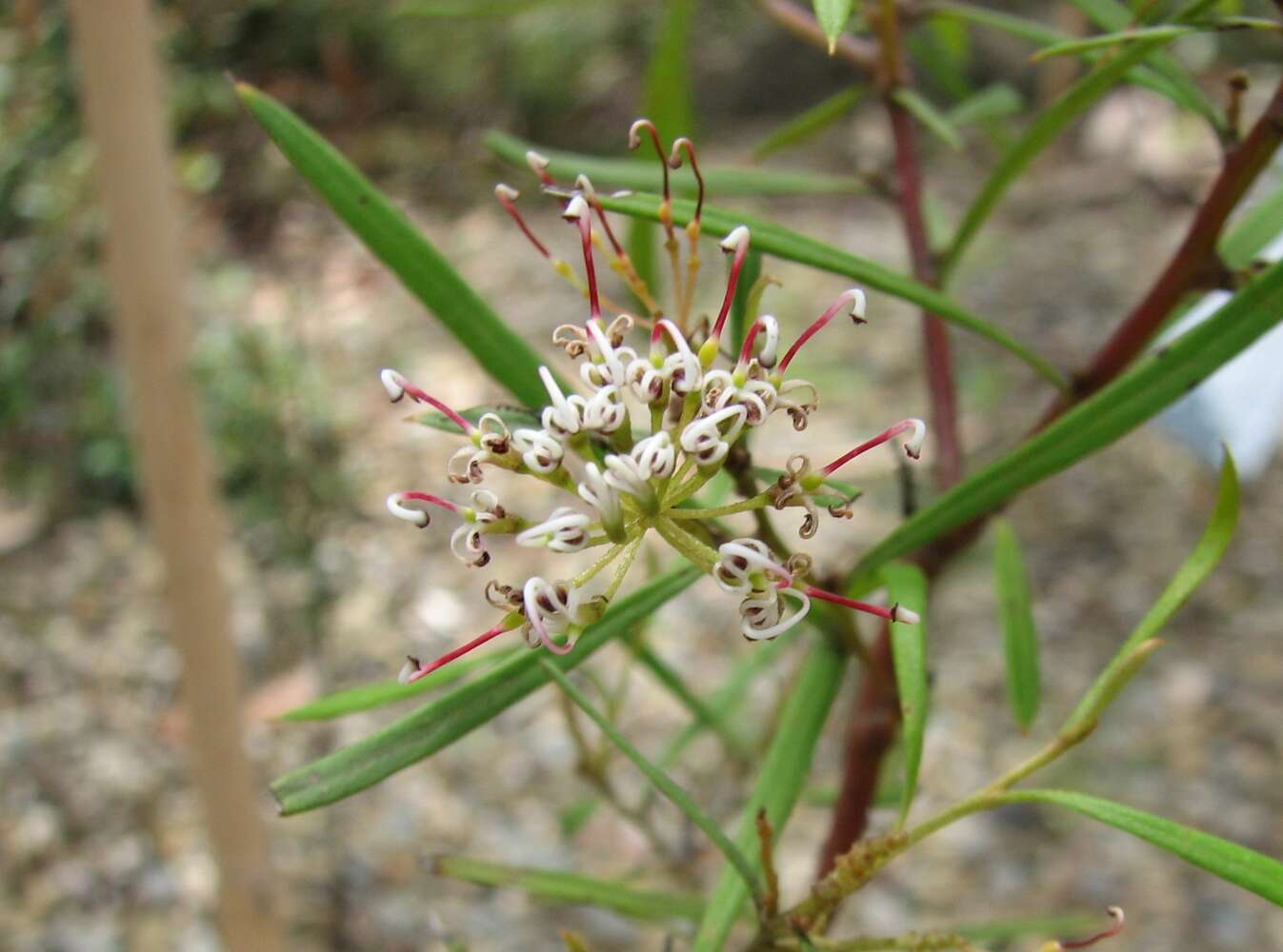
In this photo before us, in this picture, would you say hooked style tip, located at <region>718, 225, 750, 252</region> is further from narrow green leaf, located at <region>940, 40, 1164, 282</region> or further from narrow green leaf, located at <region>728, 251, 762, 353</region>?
narrow green leaf, located at <region>940, 40, 1164, 282</region>

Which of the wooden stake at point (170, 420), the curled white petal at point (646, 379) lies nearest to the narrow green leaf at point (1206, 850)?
the curled white petal at point (646, 379)

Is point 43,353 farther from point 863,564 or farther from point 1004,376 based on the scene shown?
point 863,564

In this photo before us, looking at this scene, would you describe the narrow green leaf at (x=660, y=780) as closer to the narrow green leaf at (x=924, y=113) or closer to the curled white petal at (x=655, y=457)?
the curled white petal at (x=655, y=457)

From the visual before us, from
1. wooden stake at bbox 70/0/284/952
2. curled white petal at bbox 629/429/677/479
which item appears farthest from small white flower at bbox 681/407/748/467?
wooden stake at bbox 70/0/284/952

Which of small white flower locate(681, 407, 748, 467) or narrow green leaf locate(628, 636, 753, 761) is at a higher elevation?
narrow green leaf locate(628, 636, 753, 761)

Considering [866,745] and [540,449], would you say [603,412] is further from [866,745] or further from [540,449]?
[866,745]

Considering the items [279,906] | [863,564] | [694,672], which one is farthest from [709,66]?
[863,564]

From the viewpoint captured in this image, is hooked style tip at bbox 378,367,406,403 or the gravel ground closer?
hooked style tip at bbox 378,367,406,403
